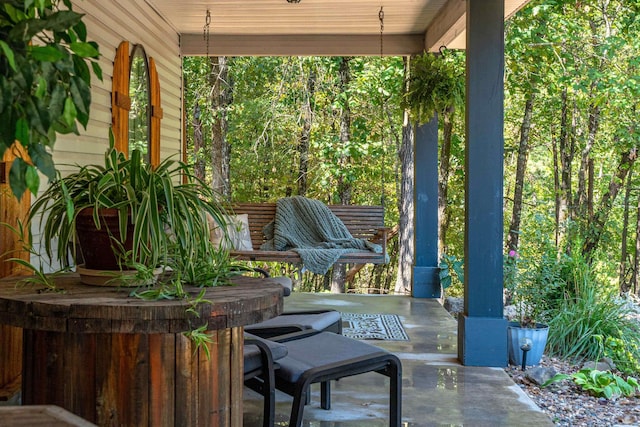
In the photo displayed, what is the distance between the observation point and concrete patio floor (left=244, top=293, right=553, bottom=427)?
11.5ft

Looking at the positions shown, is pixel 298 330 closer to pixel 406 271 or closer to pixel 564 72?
pixel 406 271

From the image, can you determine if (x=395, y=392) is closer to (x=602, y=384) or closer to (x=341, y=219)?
(x=602, y=384)

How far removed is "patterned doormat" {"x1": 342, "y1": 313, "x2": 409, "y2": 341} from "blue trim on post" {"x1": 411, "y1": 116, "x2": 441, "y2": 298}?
1139 millimetres

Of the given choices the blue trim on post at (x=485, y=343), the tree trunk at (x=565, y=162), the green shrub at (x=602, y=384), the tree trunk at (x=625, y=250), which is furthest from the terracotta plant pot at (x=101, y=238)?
the tree trunk at (x=625, y=250)

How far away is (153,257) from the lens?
203 centimetres

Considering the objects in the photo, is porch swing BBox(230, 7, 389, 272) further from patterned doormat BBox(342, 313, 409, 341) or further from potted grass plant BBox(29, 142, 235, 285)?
potted grass plant BBox(29, 142, 235, 285)

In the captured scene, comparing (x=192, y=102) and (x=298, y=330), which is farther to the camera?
(x=192, y=102)

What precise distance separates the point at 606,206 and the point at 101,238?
11645 mm

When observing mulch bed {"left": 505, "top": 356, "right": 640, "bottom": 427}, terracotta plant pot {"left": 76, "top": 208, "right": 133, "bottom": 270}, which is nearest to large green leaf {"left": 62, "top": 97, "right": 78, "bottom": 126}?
terracotta plant pot {"left": 76, "top": 208, "right": 133, "bottom": 270}

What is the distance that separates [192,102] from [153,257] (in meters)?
11.9

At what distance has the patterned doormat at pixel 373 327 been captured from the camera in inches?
212

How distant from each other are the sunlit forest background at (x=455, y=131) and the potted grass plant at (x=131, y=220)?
7620mm

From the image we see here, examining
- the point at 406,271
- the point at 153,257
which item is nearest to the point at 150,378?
the point at 153,257

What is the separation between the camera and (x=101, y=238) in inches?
82.0
